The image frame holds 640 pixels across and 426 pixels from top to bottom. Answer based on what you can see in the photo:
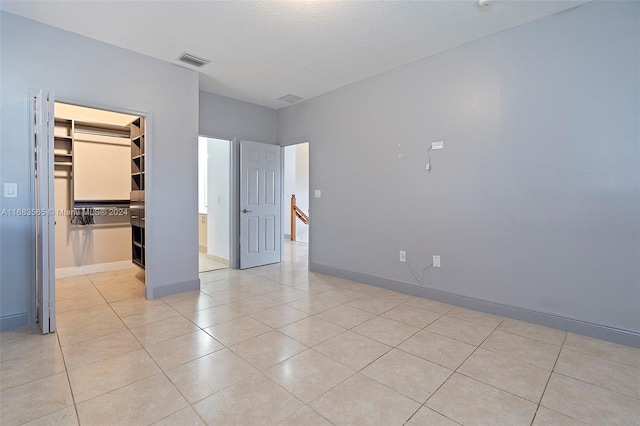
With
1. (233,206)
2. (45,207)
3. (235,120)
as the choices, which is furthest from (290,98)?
(45,207)

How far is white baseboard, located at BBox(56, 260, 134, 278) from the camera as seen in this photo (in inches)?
171

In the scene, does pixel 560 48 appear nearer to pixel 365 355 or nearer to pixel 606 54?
pixel 606 54

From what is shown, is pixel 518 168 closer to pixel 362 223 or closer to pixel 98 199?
pixel 362 223

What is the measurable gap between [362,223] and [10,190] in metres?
3.72

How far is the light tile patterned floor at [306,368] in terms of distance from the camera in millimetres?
1615

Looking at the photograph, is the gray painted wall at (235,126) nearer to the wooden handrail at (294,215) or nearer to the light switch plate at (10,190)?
the light switch plate at (10,190)

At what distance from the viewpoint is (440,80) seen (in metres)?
3.38

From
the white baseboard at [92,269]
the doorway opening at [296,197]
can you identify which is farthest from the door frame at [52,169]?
the doorway opening at [296,197]

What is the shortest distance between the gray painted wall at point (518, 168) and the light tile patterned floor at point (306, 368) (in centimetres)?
47

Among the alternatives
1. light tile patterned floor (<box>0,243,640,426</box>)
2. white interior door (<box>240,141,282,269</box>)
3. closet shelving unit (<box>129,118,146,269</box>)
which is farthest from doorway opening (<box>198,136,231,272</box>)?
light tile patterned floor (<box>0,243,640,426</box>)

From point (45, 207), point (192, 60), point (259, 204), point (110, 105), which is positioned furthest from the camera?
point (259, 204)

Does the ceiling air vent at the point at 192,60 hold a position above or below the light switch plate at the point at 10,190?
above

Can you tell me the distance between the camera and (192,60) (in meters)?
3.50

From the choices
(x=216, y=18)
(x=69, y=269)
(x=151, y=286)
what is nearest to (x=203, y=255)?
(x=69, y=269)
